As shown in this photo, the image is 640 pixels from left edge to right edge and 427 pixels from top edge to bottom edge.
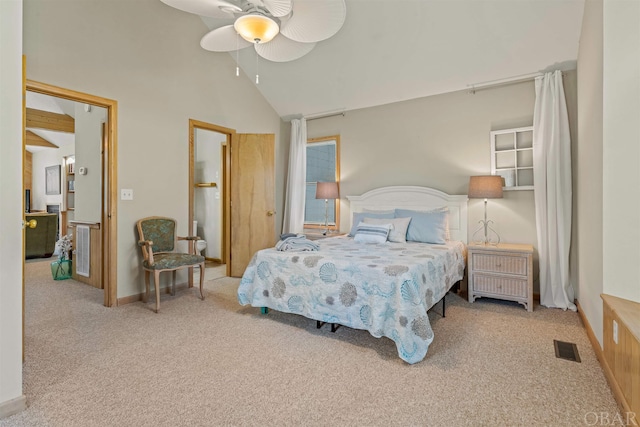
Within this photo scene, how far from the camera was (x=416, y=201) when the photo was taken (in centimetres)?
439

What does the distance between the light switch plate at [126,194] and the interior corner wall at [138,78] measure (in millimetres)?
44

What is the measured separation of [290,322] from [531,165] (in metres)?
3.15

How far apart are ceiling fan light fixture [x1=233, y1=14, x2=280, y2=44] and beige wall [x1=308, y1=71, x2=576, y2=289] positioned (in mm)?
2582

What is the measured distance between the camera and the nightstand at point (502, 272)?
335cm

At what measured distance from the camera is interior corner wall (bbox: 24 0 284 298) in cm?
310

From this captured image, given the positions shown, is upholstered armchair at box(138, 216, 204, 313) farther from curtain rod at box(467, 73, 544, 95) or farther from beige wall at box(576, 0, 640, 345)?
curtain rod at box(467, 73, 544, 95)

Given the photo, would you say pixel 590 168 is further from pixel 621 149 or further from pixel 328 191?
pixel 328 191

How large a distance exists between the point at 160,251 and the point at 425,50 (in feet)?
12.6

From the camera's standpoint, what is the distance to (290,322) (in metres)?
3.04

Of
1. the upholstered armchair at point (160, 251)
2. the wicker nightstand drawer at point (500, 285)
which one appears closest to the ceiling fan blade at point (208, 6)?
the upholstered armchair at point (160, 251)

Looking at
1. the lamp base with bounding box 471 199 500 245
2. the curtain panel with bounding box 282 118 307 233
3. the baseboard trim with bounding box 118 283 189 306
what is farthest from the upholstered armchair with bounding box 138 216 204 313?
the lamp base with bounding box 471 199 500 245

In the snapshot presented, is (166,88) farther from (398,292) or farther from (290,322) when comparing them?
(398,292)

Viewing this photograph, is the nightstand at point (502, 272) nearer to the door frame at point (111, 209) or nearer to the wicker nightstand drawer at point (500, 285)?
the wicker nightstand drawer at point (500, 285)

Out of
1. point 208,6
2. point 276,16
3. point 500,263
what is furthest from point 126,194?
point 500,263
